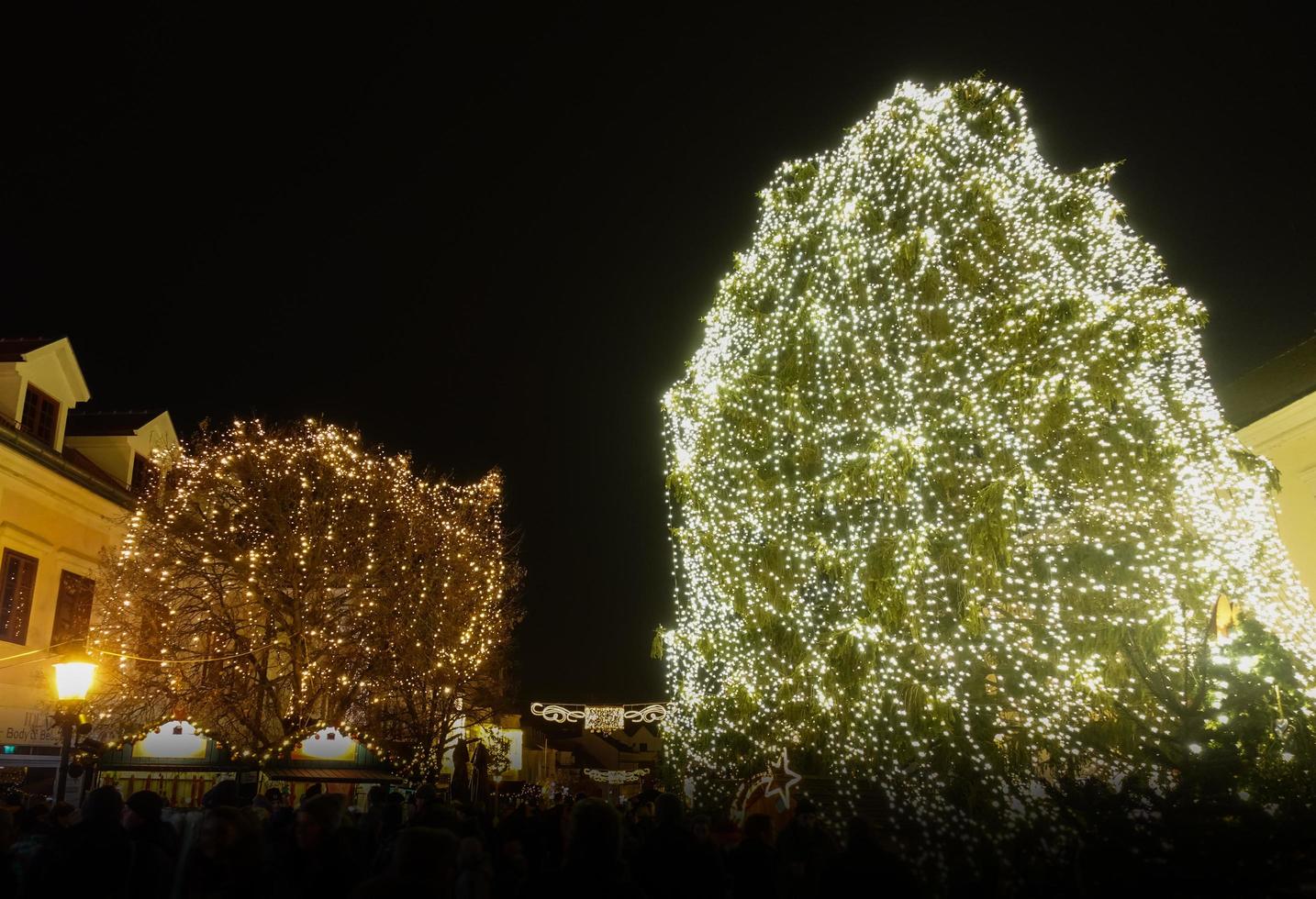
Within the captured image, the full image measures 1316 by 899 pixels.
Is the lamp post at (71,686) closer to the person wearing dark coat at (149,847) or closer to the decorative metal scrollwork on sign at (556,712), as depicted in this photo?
the person wearing dark coat at (149,847)

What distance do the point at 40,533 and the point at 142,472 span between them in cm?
528

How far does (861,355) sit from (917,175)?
9.94ft

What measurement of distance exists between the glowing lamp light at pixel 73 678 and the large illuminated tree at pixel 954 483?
350 inches

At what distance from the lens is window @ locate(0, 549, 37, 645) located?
17984 millimetres

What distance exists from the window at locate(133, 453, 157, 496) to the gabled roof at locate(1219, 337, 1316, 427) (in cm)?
2418

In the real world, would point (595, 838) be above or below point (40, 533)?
below

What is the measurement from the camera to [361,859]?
6.75m

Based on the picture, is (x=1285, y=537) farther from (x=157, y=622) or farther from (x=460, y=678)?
(x=157, y=622)

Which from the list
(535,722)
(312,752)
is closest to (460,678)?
(312,752)

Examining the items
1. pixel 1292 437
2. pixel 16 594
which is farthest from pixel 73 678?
pixel 1292 437

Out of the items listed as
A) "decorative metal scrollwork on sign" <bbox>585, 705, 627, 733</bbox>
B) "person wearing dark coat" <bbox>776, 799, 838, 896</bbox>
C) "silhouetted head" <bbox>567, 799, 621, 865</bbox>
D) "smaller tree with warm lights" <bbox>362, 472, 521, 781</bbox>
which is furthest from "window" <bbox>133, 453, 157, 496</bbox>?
"silhouetted head" <bbox>567, 799, 621, 865</bbox>

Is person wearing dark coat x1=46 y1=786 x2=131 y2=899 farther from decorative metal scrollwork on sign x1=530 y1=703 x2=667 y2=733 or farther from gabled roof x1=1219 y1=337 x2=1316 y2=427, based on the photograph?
decorative metal scrollwork on sign x1=530 y1=703 x2=667 y2=733

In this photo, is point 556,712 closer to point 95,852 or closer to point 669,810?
point 669,810

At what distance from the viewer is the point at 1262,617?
1268 centimetres
